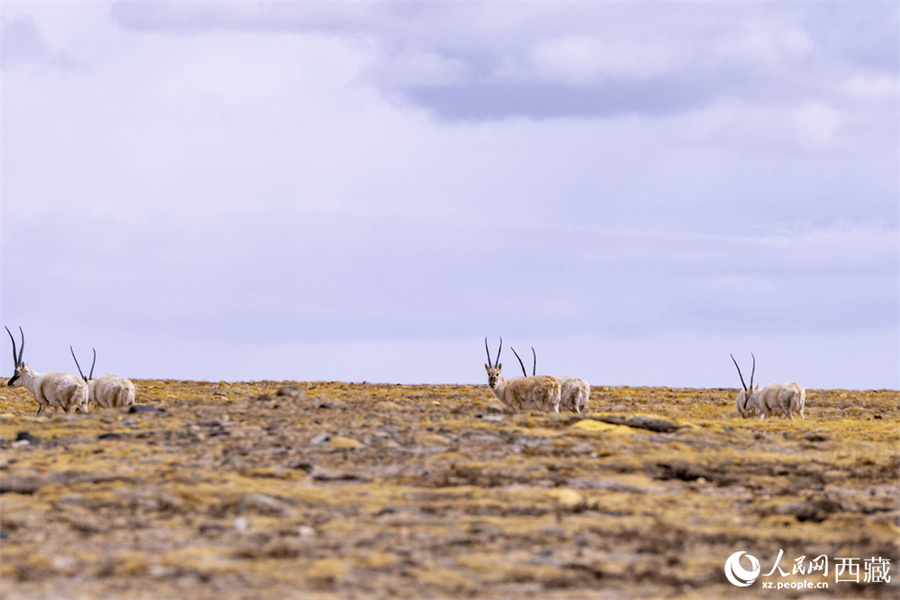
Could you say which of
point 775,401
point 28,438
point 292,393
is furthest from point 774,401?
point 28,438

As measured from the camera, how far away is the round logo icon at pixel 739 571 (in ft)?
28.5

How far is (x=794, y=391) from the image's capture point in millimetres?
31781

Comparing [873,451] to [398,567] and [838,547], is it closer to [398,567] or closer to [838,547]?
[838,547]

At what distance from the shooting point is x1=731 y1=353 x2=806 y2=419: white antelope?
104 feet

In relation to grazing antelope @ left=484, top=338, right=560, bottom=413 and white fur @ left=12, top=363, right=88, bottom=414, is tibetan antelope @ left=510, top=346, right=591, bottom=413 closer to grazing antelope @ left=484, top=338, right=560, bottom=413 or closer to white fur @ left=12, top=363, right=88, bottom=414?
grazing antelope @ left=484, top=338, right=560, bottom=413

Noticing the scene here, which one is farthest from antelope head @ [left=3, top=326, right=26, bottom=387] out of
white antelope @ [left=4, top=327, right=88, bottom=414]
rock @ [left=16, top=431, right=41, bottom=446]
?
rock @ [left=16, top=431, right=41, bottom=446]

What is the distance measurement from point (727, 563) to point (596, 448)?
6.78m

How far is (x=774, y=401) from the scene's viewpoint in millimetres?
32250

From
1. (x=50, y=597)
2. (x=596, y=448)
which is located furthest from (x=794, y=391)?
(x=50, y=597)

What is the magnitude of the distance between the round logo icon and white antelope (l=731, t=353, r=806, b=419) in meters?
23.6

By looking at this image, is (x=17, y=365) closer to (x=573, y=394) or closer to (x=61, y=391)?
(x=61, y=391)

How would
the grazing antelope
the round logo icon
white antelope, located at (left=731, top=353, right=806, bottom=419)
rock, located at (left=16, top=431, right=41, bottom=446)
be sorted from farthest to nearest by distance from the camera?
white antelope, located at (left=731, top=353, right=806, bottom=419) → the grazing antelope → rock, located at (left=16, top=431, right=41, bottom=446) → the round logo icon

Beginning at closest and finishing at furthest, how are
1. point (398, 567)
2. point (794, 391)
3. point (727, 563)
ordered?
1. point (398, 567)
2. point (727, 563)
3. point (794, 391)

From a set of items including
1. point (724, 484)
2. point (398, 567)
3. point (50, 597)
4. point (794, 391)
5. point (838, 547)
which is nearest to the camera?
point (50, 597)
